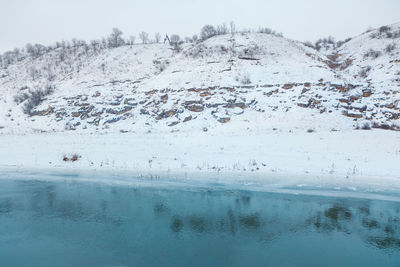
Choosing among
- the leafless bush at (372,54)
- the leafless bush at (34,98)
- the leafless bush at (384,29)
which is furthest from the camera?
the leafless bush at (384,29)

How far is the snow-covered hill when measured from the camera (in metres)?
24.5

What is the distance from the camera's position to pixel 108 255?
7.04 m

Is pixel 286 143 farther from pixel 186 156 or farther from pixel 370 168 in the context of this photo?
pixel 186 156

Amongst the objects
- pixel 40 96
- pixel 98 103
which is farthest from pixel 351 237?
pixel 40 96

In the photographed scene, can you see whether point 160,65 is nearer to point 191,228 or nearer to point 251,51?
point 251,51

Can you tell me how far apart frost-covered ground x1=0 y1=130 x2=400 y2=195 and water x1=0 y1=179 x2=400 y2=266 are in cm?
246

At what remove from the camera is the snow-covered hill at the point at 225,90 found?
24.5 meters

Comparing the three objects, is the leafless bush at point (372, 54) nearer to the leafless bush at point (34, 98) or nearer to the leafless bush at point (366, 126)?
the leafless bush at point (366, 126)

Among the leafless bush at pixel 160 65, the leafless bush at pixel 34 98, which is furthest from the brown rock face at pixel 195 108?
the leafless bush at pixel 34 98

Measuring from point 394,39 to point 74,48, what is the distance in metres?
52.2

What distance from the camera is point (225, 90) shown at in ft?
96.0

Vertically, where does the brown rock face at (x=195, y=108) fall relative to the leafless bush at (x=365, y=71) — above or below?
below

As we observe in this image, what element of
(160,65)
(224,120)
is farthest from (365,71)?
(160,65)

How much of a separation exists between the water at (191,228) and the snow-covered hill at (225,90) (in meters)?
12.3
